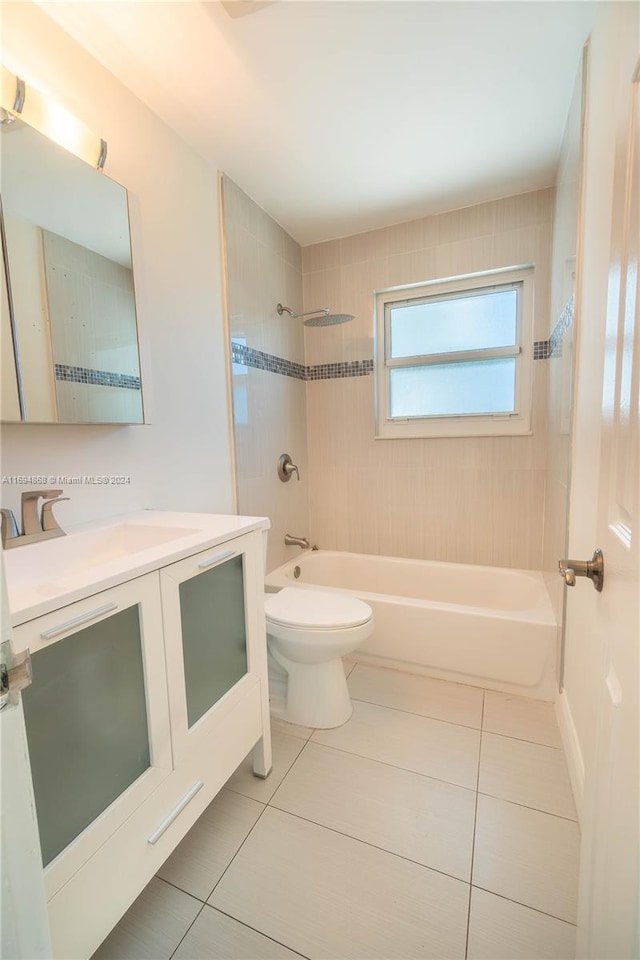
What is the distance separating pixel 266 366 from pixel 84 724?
1.93 metres

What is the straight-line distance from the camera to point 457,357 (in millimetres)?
2422

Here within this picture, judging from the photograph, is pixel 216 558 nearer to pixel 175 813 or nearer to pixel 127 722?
pixel 127 722

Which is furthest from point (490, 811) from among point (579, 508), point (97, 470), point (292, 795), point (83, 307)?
point (83, 307)

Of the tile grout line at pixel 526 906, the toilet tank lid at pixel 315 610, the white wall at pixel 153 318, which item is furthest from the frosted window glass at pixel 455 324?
the tile grout line at pixel 526 906

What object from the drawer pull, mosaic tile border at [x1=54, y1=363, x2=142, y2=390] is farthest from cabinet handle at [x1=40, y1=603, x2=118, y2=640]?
mosaic tile border at [x1=54, y1=363, x2=142, y2=390]

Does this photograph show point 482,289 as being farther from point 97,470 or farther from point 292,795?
point 292,795

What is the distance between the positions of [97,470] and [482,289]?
230 centimetres

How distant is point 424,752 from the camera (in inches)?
58.3

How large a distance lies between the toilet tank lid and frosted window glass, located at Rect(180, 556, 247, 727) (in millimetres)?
308

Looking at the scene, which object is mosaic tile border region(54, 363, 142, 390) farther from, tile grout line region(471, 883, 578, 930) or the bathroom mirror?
tile grout line region(471, 883, 578, 930)

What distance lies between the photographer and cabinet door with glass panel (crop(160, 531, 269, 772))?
96 cm

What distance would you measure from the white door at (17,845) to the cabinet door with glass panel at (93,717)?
0.76 feet

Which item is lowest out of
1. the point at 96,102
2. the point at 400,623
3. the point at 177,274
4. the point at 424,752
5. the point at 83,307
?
the point at 424,752

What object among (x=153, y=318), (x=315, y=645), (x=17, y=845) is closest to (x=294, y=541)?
(x=315, y=645)
